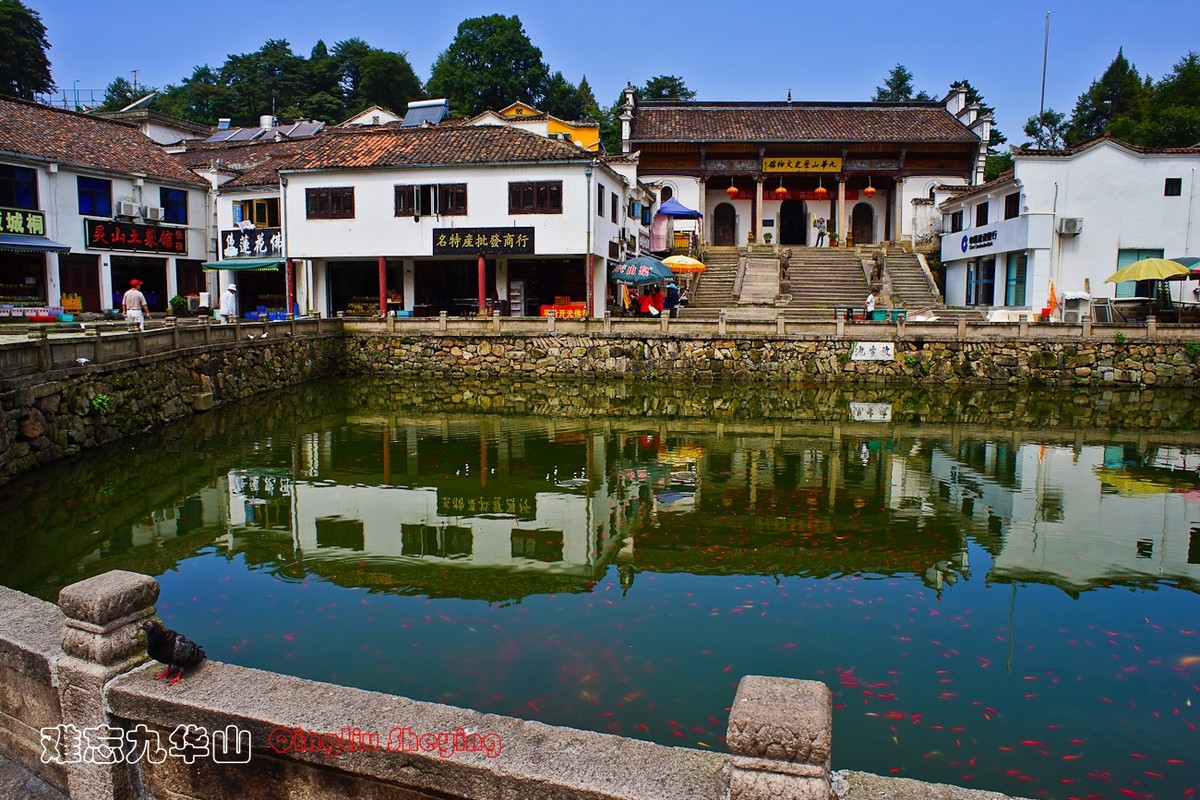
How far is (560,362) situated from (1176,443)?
15341 millimetres

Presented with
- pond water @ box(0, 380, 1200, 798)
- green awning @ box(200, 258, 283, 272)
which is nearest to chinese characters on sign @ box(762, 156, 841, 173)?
green awning @ box(200, 258, 283, 272)

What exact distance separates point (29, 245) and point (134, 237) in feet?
15.2

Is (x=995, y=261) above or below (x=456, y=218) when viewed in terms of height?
below

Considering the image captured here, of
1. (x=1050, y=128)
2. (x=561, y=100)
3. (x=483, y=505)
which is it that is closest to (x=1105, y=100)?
(x=1050, y=128)

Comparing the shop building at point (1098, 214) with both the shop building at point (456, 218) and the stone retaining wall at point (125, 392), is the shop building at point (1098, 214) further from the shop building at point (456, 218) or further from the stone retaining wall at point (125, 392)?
the stone retaining wall at point (125, 392)

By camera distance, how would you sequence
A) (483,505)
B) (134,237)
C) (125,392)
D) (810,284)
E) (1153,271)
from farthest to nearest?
(810,284)
(134,237)
(1153,271)
(125,392)
(483,505)

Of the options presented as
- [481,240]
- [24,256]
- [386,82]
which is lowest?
[24,256]

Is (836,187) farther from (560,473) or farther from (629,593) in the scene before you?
(629,593)

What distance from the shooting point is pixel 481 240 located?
27047mm

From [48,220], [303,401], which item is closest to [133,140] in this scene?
[48,220]

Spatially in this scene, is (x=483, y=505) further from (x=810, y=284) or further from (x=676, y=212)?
(x=676, y=212)

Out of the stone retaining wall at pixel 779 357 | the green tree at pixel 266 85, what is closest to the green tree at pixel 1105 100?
the stone retaining wall at pixel 779 357

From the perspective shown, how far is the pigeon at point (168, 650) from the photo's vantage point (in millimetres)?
3920

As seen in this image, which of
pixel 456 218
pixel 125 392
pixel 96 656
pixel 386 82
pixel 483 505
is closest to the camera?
pixel 96 656
